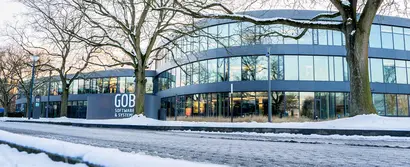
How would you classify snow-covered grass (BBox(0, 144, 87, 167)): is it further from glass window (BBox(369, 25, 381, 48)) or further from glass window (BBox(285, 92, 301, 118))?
glass window (BBox(369, 25, 381, 48))

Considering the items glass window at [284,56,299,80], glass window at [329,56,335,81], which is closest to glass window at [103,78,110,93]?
glass window at [284,56,299,80]

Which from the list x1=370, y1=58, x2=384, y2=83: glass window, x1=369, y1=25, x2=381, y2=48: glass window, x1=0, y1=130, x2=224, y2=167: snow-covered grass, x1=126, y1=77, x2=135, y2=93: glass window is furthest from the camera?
x1=126, y1=77, x2=135, y2=93: glass window

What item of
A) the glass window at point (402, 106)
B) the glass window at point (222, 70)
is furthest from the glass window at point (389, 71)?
the glass window at point (222, 70)

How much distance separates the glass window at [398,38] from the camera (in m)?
33.6

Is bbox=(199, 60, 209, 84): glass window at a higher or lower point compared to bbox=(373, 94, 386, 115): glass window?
higher

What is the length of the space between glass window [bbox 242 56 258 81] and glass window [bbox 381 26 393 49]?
13.6 m

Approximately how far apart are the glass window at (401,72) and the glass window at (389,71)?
1.71ft

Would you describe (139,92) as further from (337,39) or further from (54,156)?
(337,39)

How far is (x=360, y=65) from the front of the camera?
12.2 metres

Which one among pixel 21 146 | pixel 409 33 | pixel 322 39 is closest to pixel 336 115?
pixel 322 39

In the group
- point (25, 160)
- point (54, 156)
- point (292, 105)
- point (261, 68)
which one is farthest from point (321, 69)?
point (54, 156)

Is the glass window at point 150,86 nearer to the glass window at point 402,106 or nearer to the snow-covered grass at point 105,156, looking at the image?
the glass window at point 402,106

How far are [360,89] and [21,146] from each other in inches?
449

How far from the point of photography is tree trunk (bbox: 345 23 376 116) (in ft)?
39.4
